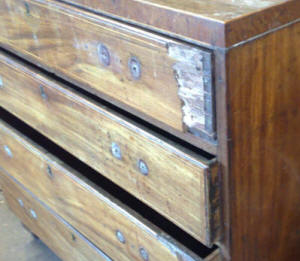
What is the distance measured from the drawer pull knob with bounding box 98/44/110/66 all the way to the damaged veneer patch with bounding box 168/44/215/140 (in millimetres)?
144

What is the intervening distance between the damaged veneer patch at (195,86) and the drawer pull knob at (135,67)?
0.07m

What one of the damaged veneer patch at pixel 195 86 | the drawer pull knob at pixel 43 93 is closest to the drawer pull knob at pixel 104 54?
the damaged veneer patch at pixel 195 86

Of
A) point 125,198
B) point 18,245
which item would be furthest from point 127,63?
point 18,245

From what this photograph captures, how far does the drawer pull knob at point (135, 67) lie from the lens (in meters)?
0.63

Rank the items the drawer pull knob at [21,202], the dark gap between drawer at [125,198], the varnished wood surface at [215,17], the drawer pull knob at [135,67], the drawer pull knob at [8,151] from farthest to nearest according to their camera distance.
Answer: the drawer pull knob at [21,202], the drawer pull knob at [8,151], the dark gap between drawer at [125,198], the drawer pull knob at [135,67], the varnished wood surface at [215,17]

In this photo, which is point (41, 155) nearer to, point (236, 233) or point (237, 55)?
point (236, 233)

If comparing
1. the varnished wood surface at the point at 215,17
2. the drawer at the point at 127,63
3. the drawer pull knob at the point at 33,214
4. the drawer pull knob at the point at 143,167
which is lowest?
the drawer pull knob at the point at 33,214

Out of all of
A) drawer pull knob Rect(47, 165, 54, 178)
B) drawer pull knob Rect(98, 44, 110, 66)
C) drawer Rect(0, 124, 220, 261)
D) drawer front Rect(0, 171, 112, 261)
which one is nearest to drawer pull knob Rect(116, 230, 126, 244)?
drawer Rect(0, 124, 220, 261)

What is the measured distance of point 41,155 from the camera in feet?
3.34

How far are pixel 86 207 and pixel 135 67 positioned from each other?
42cm

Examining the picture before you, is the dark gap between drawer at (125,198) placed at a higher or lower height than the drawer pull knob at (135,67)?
lower

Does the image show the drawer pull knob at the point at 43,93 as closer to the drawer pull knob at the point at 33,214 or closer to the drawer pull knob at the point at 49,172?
the drawer pull knob at the point at 49,172

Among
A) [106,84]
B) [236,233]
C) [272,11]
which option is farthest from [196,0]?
[236,233]

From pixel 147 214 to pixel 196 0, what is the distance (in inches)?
20.4
